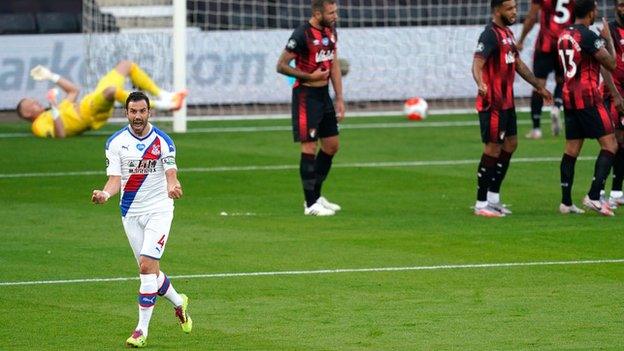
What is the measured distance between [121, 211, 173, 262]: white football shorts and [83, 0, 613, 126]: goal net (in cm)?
1463

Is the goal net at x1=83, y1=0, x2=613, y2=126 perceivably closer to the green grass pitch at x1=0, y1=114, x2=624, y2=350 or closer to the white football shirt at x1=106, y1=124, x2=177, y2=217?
the green grass pitch at x1=0, y1=114, x2=624, y2=350

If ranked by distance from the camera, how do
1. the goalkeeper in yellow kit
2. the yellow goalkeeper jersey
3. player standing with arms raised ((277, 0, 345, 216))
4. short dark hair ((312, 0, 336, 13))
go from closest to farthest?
short dark hair ((312, 0, 336, 13)) < player standing with arms raised ((277, 0, 345, 216)) < the goalkeeper in yellow kit < the yellow goalkeeper jersey

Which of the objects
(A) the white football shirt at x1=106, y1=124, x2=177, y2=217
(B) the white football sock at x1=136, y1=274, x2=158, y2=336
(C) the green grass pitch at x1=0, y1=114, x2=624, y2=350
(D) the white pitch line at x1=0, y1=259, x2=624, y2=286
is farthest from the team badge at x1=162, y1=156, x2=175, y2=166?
(D) the white pitch line at x1=0, y1=259, x2=624, y2=286

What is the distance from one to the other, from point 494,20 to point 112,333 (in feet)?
19.2

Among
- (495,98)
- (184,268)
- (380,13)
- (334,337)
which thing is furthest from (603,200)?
(380,13)

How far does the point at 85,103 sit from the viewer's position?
67.8ft

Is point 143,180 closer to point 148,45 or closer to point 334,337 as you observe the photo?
point 334,337

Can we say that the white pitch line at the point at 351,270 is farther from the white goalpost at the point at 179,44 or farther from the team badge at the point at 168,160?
the white goalpost at the point at 179,44

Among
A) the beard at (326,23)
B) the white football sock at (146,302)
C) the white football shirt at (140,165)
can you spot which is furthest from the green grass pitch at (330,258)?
the beard at (326,23)

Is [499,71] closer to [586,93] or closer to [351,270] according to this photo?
[586,93]

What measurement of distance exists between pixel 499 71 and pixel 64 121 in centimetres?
929

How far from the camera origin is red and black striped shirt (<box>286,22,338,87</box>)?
542 inches

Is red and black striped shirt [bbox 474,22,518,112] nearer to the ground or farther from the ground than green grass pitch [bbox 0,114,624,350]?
farther from the ground

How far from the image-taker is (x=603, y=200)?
1363 cm
